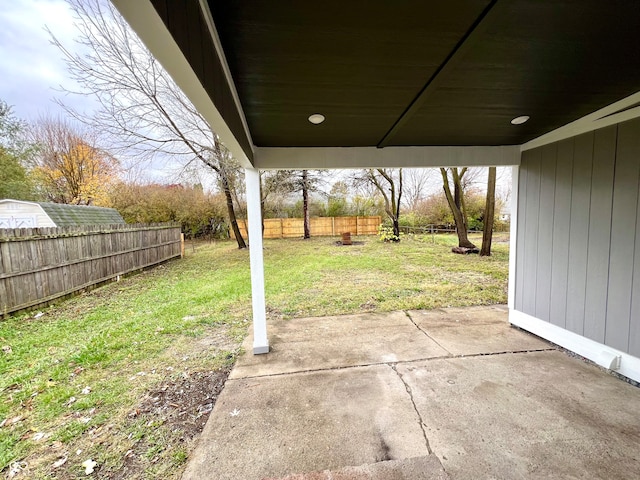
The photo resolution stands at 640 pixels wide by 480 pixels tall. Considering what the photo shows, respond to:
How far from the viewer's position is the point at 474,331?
3.23 metres

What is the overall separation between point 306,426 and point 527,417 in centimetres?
153

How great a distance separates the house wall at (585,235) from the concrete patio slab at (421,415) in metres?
0.43

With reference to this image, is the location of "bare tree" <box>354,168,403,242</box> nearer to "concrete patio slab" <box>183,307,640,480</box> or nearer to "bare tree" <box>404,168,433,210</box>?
"bare tree" <box>404,168,433,210</box>

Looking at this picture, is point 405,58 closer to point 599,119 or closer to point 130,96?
point 599,119

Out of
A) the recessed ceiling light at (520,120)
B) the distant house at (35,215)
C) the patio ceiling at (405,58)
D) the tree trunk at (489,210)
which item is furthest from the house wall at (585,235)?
the distant house at (35,215)

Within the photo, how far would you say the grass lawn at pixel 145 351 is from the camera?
172 centimetres

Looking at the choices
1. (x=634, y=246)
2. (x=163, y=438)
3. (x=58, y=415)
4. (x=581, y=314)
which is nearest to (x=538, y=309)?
(x=581, y=314)

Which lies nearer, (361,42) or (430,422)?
(361,42)

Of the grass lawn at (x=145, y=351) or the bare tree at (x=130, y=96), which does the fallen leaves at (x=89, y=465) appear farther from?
the bare tree at (x=130, y=96)

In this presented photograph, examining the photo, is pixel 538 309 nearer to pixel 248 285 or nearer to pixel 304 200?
pixel 248 285

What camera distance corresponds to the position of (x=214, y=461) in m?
1.61

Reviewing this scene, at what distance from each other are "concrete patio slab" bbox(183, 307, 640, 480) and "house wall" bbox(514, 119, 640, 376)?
0.43 meters

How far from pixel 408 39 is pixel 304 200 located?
512 inches

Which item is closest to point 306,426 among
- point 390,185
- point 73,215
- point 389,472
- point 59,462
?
point 389,472
